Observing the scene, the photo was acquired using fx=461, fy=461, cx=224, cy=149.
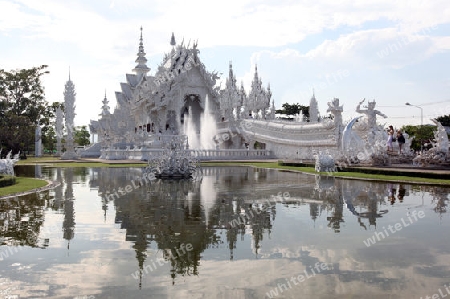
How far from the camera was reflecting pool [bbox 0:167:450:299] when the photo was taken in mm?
5766

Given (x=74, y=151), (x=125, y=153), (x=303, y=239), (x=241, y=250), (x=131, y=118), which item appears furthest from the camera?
(x=131, y=118)

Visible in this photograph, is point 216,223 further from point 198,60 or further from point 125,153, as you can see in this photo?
point 198,60

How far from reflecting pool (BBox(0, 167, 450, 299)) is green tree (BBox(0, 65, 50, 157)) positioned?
1786 inches

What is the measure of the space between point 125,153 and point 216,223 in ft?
120

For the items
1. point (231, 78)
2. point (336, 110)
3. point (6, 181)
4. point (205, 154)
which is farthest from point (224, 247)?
point (231, 78)

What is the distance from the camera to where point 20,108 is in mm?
60312

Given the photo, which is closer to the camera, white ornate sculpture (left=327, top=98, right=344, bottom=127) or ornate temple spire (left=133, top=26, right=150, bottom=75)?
white ornate sculpture (left=327, top=98, right=344, bottom=127)

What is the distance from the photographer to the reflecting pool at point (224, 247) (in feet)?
18.9

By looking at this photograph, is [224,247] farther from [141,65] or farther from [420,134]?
[420,134]

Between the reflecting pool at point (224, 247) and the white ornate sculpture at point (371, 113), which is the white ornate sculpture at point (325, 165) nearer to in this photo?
the white ornate sculpture at point (371, 113)

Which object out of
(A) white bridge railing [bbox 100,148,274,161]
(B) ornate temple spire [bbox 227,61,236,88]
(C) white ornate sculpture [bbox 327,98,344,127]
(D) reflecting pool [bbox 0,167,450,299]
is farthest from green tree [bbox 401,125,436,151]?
(D) reflecting pool [bbox 0,167,450,299]

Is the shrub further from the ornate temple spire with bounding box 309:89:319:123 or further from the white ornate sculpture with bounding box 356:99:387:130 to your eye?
the ornate temple spire with bounding box 309:89:319:123

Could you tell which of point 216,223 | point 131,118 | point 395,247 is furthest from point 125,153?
point 395,247

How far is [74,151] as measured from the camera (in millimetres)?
49781
